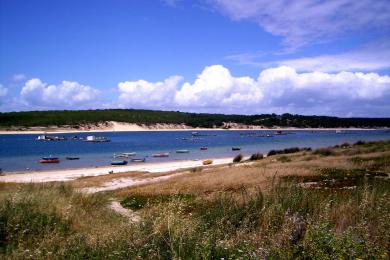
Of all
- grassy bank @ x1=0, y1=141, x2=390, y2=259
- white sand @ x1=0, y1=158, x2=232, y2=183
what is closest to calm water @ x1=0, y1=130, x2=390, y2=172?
white sand @ x1=0, y1=158, x2=232, y2=183

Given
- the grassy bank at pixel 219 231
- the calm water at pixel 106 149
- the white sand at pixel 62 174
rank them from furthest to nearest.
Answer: the calm water at pixel 106 149 < the white sand at pixel 62 174 < the grassy bank at pixel 219 231

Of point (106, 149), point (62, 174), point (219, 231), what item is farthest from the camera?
point (106, 149)

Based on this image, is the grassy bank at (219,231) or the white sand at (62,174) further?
the white sand at (62,174)

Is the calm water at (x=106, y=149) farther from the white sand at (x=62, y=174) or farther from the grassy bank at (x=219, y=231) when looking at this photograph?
the grassy bank at (x=219, y=231)

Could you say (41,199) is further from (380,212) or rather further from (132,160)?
(132,160)

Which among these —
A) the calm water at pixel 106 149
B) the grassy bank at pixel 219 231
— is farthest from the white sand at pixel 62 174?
the grassy bank at pixel 219 231

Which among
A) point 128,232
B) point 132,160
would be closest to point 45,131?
point 132,160

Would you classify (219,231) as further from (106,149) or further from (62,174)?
(106,149)

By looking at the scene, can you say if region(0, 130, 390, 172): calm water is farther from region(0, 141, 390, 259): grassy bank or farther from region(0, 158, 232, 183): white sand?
region(0, 141, 390, 259): grassy bank

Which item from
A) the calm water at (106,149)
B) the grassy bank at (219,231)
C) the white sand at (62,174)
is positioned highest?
the grassy bank at (219,231)

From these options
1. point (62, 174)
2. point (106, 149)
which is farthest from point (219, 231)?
point (106, 149)

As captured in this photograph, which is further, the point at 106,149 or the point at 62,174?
the point at 106,149

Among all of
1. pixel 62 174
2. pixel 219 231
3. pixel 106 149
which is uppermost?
pixel 219 231

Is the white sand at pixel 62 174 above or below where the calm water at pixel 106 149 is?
above
